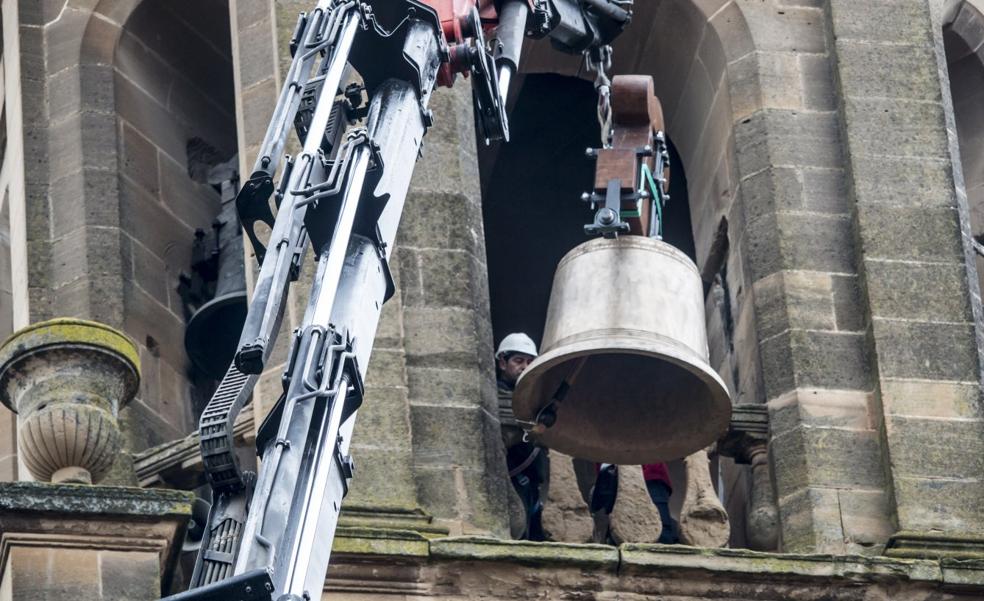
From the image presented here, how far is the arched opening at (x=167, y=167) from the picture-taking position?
70.0 feet

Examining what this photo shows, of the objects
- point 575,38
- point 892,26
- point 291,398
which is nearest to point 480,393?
point 575,38

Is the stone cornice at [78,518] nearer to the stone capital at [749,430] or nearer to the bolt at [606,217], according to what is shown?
the bolt at [606,217]

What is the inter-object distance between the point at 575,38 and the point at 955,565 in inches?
105

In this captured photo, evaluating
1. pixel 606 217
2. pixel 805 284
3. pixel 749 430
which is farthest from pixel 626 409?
A: pixel 805 284

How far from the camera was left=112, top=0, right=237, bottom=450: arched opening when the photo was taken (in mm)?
21328

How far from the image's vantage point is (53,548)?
17641 mm

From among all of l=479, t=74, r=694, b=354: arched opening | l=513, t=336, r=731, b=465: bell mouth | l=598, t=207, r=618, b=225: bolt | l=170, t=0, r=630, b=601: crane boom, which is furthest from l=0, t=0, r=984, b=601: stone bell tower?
l=170, t=0, r=630, b=601: crane boom

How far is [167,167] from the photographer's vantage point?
22.3 metres

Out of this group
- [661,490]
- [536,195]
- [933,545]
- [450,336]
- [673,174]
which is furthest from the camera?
[536,195]

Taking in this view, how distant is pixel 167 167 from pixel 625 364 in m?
4.20

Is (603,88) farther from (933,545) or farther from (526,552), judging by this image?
(933,545)

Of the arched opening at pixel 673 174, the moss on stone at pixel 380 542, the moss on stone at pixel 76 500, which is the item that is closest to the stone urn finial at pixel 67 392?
the moss on stone at pixel 76 500

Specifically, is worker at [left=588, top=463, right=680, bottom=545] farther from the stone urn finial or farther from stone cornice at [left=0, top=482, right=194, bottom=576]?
stone cornice at [left=0, top=482, right=194, bottom=576]

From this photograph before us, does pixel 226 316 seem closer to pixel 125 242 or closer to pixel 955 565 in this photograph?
pixel 125 242
